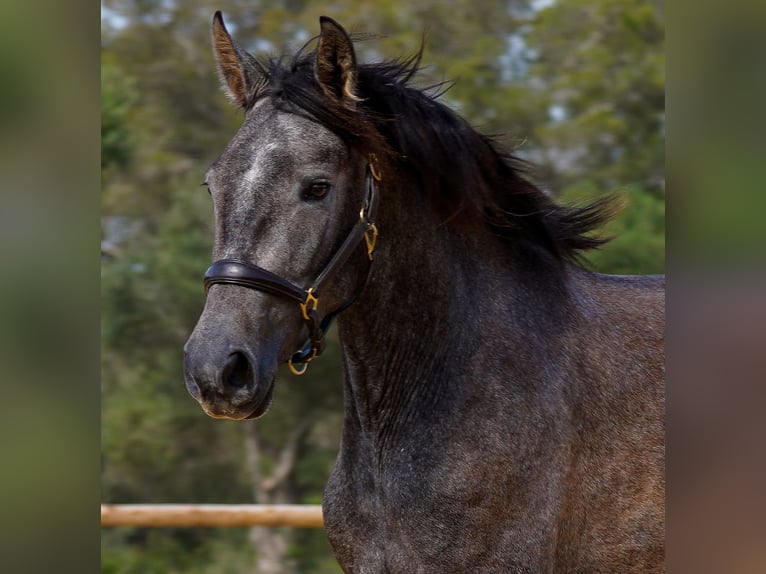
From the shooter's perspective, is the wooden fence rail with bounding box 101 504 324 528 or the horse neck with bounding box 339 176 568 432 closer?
the horse neck with bounding box 339 176 568 432

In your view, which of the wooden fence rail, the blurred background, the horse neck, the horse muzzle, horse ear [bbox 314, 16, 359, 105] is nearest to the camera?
the horse muzzle

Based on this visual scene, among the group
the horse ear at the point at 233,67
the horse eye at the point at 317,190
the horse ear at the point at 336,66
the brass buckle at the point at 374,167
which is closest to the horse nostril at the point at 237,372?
the horse eye at the point at 317,190

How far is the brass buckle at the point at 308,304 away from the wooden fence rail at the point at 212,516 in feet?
11.4

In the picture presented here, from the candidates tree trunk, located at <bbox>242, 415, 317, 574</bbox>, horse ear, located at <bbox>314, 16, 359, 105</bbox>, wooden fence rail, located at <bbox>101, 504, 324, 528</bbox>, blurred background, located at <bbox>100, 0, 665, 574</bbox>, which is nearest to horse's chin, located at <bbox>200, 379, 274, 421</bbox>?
horse ear, located at <bbox>314, 16, 359, 105</bbox>

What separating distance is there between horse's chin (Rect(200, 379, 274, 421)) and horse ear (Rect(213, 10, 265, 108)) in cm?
105

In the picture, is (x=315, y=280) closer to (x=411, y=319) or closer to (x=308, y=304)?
(x=308, y=304)

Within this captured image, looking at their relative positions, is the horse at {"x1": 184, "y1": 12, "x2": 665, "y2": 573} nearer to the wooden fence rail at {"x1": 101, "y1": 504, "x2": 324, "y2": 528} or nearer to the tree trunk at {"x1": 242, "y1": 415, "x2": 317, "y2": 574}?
the wooden fence rail at {"x1": 101, "y1": 504, "x2": 324, "y2": 528}

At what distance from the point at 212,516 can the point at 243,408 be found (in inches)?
149

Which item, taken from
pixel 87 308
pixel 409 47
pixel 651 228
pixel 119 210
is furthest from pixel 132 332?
pixel 87 308

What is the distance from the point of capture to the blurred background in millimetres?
9164

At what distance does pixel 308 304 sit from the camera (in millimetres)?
2568

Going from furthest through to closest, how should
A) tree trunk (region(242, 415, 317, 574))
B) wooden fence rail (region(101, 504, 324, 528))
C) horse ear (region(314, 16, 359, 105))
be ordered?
tree trunk (region(242, 415, 317, 574))
wooden fence rail (region(101, 504, 324, 528))
horse ear (region(314, 16, 359, 105))

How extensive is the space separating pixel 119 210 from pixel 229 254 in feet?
27.3

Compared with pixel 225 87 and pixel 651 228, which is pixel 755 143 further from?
pixel 651 228
